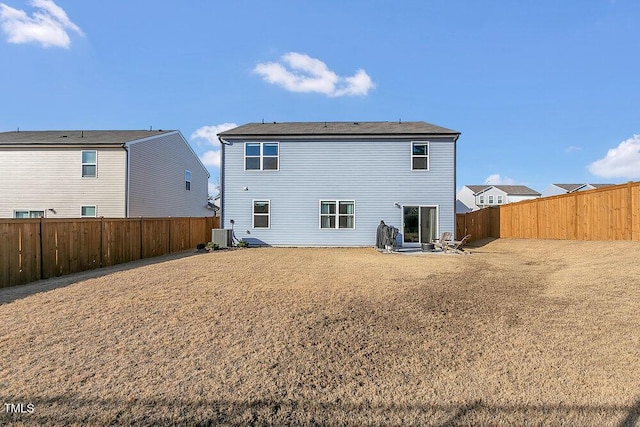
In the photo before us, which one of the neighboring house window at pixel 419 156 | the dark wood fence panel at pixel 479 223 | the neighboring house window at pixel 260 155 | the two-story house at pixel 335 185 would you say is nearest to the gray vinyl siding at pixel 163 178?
the two-story house at pixel 335 185

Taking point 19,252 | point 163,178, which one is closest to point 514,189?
point 163,178

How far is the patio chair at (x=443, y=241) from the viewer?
14.2 metres

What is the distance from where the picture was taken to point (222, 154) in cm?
1611

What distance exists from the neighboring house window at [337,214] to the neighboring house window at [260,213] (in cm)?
269

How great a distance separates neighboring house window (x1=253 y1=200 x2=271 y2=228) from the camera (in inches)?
628

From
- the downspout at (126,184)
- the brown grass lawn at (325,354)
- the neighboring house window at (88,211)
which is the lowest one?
the brown grass lawn at (325,354)

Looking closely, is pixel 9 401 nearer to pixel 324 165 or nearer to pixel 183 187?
pixel 324 165

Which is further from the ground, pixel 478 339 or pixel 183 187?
pixel 183 187

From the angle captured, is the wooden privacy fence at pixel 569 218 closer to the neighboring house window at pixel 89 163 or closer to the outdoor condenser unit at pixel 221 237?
the outdoor condenser unit at pixel 221 237

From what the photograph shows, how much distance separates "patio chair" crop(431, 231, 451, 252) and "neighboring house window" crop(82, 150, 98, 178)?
689 inches

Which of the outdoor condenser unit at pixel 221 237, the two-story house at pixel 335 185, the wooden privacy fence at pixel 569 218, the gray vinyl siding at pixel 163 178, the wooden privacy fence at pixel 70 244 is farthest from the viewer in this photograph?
the gray vinyl siding at pixel 163 178

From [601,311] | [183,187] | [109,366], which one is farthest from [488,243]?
[183,187]

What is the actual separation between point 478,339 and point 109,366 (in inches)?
168

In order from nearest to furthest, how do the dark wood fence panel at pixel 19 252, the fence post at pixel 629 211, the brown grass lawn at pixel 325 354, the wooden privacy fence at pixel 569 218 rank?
the brown grass lawn at pixel 325 354 < the dark wood fence panel at pixel 19 252 < the fence post at pixel 629 211 < the wooden privacy fence at pixel 569 218
